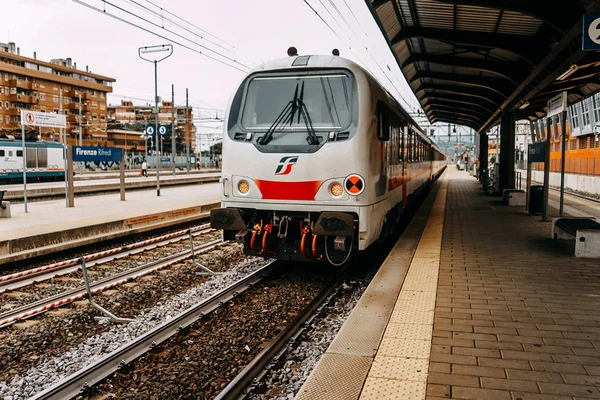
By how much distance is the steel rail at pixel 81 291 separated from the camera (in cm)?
564

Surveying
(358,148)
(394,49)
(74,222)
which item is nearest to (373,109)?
(358,148)

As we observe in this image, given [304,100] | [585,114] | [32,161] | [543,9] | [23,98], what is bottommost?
[32,161]

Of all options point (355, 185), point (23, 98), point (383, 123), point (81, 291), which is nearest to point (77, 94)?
point (23, 98)

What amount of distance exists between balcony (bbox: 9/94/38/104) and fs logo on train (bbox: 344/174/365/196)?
65241 mm

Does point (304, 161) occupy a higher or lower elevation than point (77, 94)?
lower

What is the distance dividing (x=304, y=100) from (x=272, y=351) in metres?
3.47

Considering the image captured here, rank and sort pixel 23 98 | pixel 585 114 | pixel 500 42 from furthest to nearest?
1. pixel 23 98
2. pixel 585 114
3. pixel 500 42

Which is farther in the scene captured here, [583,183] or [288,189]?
[583,183]

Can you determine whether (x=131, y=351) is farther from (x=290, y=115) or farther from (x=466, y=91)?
(x=466, y=91)

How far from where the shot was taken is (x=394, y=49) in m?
12.1

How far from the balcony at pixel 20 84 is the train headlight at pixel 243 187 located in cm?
6419

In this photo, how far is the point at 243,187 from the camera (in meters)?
6.88

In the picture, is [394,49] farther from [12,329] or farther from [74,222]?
[12,329]

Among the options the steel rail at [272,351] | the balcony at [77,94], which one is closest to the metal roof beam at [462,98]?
the steel rail at [272,351]
